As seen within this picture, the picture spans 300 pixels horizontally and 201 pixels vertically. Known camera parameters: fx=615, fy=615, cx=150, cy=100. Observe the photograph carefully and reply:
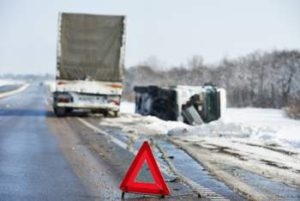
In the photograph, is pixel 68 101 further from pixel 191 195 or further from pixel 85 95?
pixel 191 195

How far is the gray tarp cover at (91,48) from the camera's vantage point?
23.3 metres

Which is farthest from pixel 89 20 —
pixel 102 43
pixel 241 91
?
pixel 241 91

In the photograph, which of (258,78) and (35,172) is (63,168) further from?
(258,78)

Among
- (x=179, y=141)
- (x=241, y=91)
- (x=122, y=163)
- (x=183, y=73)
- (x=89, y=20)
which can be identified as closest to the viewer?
(x=122, y=163)

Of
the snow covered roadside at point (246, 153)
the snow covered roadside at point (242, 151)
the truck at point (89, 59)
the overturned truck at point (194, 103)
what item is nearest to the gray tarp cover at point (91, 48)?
the truck at point (89, 59)

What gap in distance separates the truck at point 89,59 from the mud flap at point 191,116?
2.72m

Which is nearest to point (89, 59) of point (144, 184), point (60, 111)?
point (60, 111)

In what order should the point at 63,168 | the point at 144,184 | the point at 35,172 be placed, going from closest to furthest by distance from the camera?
the point at 144,184 → the point at 35,172 → the point at 63,168

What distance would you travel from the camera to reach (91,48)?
23.5 m

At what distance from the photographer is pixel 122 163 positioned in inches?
419

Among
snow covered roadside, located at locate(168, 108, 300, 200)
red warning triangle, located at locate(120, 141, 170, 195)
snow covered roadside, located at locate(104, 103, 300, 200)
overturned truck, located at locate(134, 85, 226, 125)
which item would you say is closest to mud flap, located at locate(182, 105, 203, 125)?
overturned truck, located at locate(134, 85, 226, 125)

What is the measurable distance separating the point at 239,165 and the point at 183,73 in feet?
200

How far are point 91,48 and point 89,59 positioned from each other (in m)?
0.43

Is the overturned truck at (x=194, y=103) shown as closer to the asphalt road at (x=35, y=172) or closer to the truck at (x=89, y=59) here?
the truck at (x=89, y=59)
